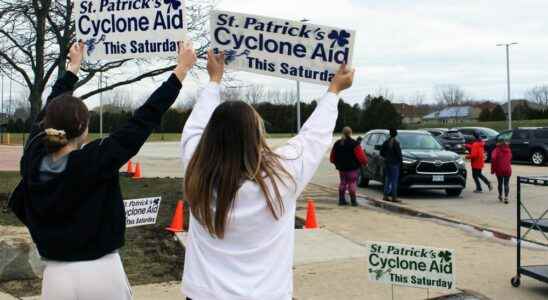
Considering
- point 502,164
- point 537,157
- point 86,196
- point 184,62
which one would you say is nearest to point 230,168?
point 86,196

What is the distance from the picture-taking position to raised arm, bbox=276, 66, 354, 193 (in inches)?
103

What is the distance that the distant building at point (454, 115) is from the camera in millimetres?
115562

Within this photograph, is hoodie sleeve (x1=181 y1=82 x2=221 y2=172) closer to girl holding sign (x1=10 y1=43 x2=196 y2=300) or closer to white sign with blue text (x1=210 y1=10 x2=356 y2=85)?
girl holding sign (x1=10 y1=43 x2=196 y2=300)

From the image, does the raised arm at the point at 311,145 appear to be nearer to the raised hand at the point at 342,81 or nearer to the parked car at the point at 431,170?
the raised hand at the point at 342,81

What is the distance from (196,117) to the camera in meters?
3.02

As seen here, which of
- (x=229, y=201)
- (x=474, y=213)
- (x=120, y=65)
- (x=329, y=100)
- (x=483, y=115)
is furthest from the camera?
(x=483, y=115)

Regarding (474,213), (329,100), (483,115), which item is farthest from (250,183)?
(483,115)

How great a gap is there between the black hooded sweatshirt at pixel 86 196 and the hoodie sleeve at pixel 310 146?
2.15 ft

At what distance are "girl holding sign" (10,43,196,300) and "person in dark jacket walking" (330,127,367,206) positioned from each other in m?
11.4

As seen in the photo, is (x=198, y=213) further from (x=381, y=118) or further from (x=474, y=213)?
(x=381, y=118)

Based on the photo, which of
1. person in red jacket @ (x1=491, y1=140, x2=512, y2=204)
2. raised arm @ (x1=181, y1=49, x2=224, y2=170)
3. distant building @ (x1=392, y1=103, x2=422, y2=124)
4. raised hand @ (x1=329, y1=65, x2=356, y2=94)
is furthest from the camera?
distant building @ (x1=392, y1=103, x2=422, y2=124)

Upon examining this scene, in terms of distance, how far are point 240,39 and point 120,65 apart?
8.06m

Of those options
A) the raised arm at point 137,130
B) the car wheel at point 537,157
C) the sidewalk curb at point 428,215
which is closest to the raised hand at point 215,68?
the raised arm at point 137,130

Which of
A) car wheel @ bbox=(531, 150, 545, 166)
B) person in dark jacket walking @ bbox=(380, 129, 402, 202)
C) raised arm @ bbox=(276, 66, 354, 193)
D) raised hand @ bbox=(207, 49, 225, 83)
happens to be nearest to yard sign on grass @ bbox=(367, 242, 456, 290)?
raised hand @ bbox=(207, 49, 225, 83)
